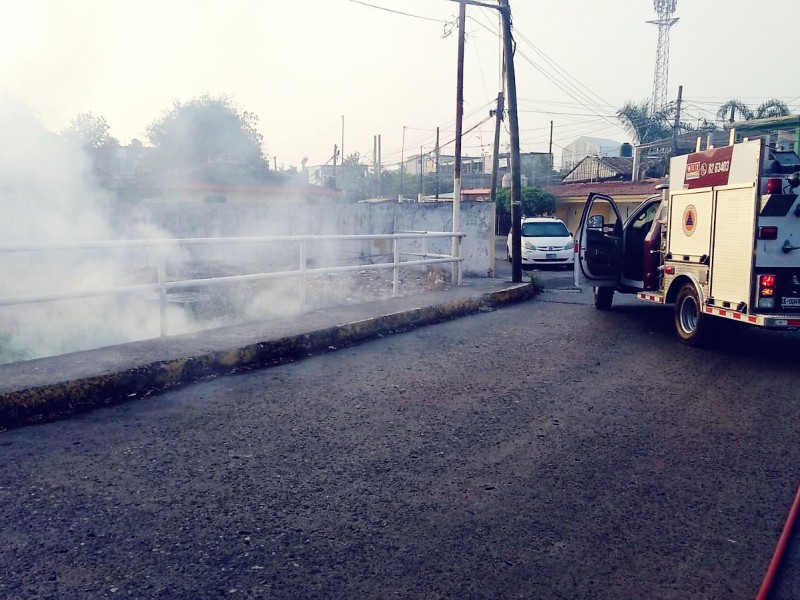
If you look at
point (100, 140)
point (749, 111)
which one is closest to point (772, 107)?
point (749, 111)

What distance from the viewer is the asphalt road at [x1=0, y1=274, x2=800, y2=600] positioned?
3141mm

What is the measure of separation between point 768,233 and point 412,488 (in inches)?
216

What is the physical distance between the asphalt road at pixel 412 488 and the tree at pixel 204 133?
58463 mm

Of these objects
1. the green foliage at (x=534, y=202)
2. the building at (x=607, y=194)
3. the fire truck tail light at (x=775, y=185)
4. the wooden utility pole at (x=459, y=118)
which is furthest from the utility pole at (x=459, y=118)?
the green foliage at (x=534, y=202)

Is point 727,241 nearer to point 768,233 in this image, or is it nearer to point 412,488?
point 768,233

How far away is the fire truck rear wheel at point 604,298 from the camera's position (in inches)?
461

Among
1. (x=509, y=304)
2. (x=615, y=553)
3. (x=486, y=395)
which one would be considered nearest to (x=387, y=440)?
(x=486, y=395)

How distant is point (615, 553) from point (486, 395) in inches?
113

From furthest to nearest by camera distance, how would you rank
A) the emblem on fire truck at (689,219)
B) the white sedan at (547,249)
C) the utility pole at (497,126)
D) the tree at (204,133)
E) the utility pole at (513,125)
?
the tree at (204,133) < the utility pole at (497,126) < the white sedan at (547,249) < the utility pole at (513,125) < the emblem on fire truck at (689,219)

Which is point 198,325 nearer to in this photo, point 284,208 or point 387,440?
point 387,440

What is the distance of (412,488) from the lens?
13.5ft

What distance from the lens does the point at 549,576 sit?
3158 millimetres

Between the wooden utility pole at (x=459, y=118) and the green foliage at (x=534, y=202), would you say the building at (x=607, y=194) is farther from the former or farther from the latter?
the wooden utility pole at (x=459, y=118)

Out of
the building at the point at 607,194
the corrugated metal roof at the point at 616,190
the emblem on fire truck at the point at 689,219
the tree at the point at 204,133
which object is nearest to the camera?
the emblem on fire truck at the point at 689,219
